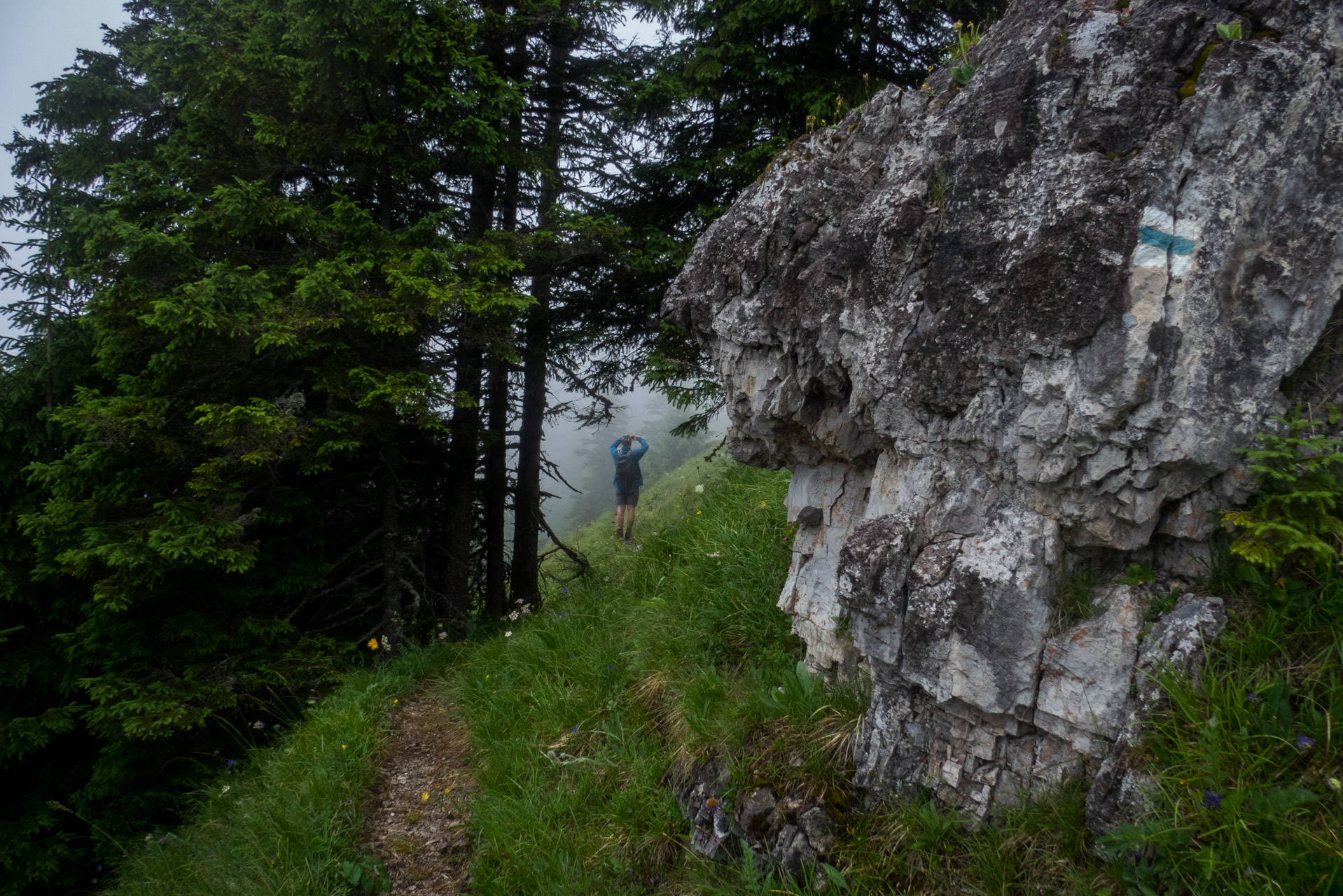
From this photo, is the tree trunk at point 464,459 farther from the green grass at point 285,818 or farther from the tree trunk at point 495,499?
the green grass at point 285,818

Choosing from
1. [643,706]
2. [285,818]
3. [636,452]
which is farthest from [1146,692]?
[636,452]

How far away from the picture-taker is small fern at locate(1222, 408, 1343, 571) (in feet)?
8.13

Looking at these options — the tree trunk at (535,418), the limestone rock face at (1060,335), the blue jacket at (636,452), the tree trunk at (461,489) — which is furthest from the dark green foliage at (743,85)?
the blue jacket at (636,452)

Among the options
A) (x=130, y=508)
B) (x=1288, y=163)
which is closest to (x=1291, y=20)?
(x=1288, y=163)

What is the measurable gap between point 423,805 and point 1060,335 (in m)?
5.47

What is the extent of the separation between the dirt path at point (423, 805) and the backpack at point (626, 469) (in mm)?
5815

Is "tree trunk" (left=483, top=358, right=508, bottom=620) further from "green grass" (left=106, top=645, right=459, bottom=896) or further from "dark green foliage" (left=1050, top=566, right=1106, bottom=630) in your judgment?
"dark green foliage" (left=1050, top=566, right=1106, bottom=630)

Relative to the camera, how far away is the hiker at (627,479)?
38.6 feet

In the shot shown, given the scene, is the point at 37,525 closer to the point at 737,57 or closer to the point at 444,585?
the point at 444,585

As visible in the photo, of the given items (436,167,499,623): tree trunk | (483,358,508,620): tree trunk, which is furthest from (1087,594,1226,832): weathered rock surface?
(483,358,508,620): tree trunk

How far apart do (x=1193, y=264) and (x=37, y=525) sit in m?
9.47

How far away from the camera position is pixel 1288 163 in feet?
8.77

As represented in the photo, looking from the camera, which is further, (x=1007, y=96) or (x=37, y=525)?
(x=37, y=525)

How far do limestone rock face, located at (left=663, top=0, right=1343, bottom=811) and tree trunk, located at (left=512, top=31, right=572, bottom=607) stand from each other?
5781 mm
